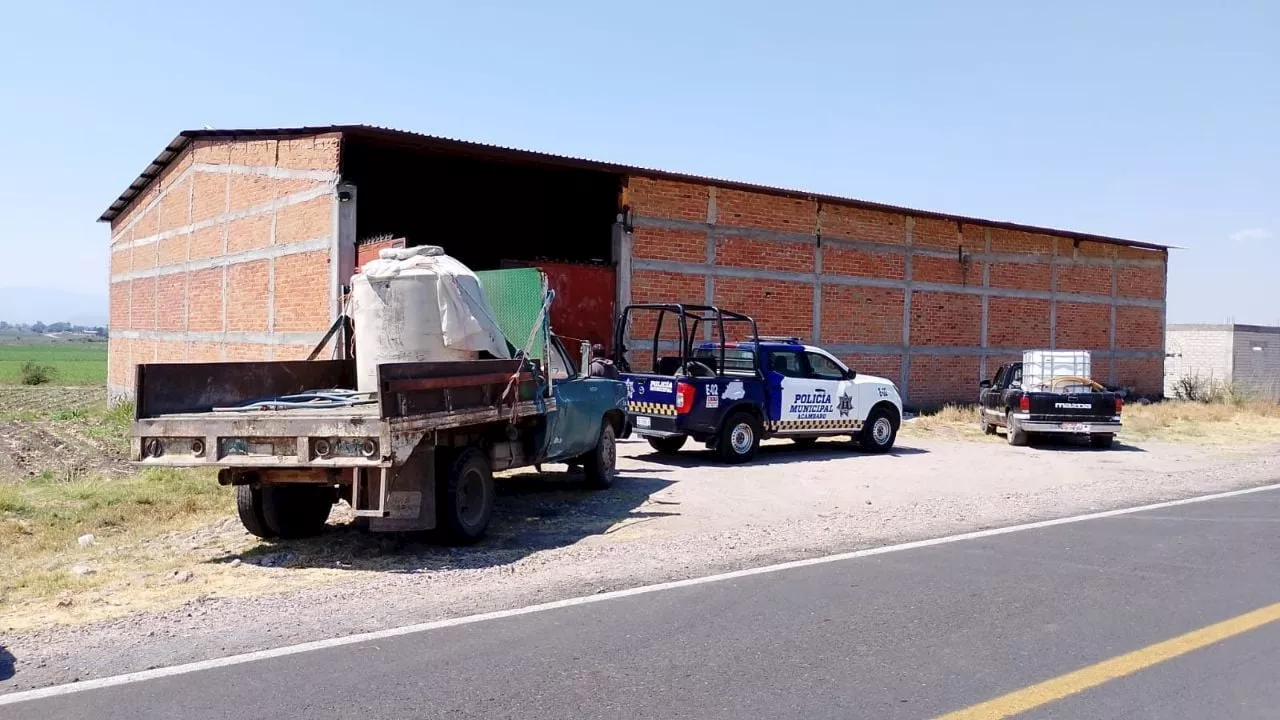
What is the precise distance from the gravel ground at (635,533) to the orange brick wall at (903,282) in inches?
196

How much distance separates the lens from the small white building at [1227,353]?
3847 cm

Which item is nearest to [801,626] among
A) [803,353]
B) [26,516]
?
[26,516]

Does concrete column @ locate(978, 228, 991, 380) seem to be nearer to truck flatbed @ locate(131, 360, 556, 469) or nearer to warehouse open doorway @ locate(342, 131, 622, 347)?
warehouse open doorway @ locate(342, 131, 622, 347)

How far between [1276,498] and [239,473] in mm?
11868

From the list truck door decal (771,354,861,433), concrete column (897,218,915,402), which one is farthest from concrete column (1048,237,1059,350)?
truck door decal (771,354,861,433)

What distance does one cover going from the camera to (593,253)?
2211 cm

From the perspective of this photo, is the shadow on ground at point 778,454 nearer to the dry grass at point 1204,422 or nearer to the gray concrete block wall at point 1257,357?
the dry grass at point 1204,422

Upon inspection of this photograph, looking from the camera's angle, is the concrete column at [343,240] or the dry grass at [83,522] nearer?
the dry grass at [83,522]

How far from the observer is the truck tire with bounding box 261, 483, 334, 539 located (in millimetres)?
9531

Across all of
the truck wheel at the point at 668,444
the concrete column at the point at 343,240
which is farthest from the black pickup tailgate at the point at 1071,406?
the concrete column at the point at 343,240

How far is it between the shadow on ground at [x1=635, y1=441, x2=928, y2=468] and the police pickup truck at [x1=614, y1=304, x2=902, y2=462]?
0.25 metres

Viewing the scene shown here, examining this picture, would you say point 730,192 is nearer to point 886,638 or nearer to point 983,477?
point 983,477

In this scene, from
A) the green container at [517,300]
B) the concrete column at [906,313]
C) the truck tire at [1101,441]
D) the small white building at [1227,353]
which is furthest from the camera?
the small white building at [1227,353]

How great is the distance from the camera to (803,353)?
53.6 feet
